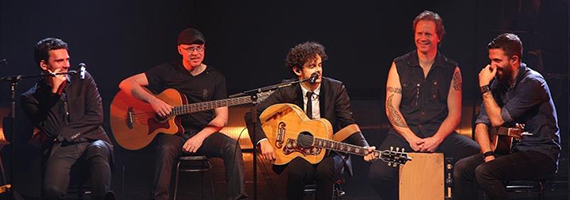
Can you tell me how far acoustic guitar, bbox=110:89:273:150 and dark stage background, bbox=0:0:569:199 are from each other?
1110 millimetres

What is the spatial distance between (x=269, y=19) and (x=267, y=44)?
0.92ft

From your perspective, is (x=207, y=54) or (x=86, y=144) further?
(x=207, y=54)

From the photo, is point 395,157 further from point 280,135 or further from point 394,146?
point 280,135

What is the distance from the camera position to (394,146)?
677 centimetres

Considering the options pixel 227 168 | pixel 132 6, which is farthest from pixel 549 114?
pixel 132 6

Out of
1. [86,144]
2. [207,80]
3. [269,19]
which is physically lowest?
[86,144]

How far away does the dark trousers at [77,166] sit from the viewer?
6.43 metres

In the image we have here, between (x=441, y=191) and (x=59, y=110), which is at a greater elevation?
(x=59, y=110)

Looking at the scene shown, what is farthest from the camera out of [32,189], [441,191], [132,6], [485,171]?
[132,6]

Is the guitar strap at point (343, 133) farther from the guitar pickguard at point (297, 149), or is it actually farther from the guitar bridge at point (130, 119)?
the guitar bridge at point (130, 119)

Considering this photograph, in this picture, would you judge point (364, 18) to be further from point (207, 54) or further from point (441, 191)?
point (441, 191)

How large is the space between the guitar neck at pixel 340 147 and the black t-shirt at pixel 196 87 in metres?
1.13

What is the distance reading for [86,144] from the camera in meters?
6.71

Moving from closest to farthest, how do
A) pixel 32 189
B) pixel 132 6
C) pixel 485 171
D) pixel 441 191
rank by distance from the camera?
1. pixel 485 171
2. pixel 441 191
3. pixel 32 189
4. pixel 132 6
